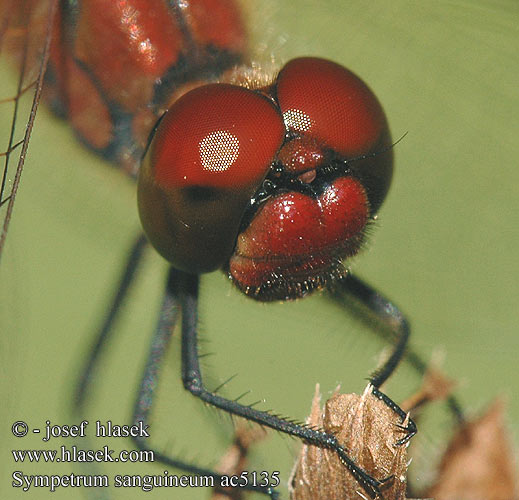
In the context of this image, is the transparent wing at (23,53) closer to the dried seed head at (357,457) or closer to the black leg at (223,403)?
the black leg at (223,403)

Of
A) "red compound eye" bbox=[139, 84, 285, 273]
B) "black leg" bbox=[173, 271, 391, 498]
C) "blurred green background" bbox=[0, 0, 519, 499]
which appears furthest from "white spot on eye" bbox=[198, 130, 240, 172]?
"black leg" bbox=[173, 271, 391, 498]

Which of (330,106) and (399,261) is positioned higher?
(330,106)

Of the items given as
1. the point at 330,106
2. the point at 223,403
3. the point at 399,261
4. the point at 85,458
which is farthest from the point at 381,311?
the point at 85,458

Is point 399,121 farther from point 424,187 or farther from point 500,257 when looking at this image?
point 500,257

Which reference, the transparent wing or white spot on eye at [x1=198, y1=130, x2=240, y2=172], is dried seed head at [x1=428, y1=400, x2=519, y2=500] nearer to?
white spot on eye at [x1=198, y1=130, x2=240, y2=172]

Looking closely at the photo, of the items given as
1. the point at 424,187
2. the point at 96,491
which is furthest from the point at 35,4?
the point at 96,491

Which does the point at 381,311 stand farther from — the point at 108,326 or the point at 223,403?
the point at 108,326
